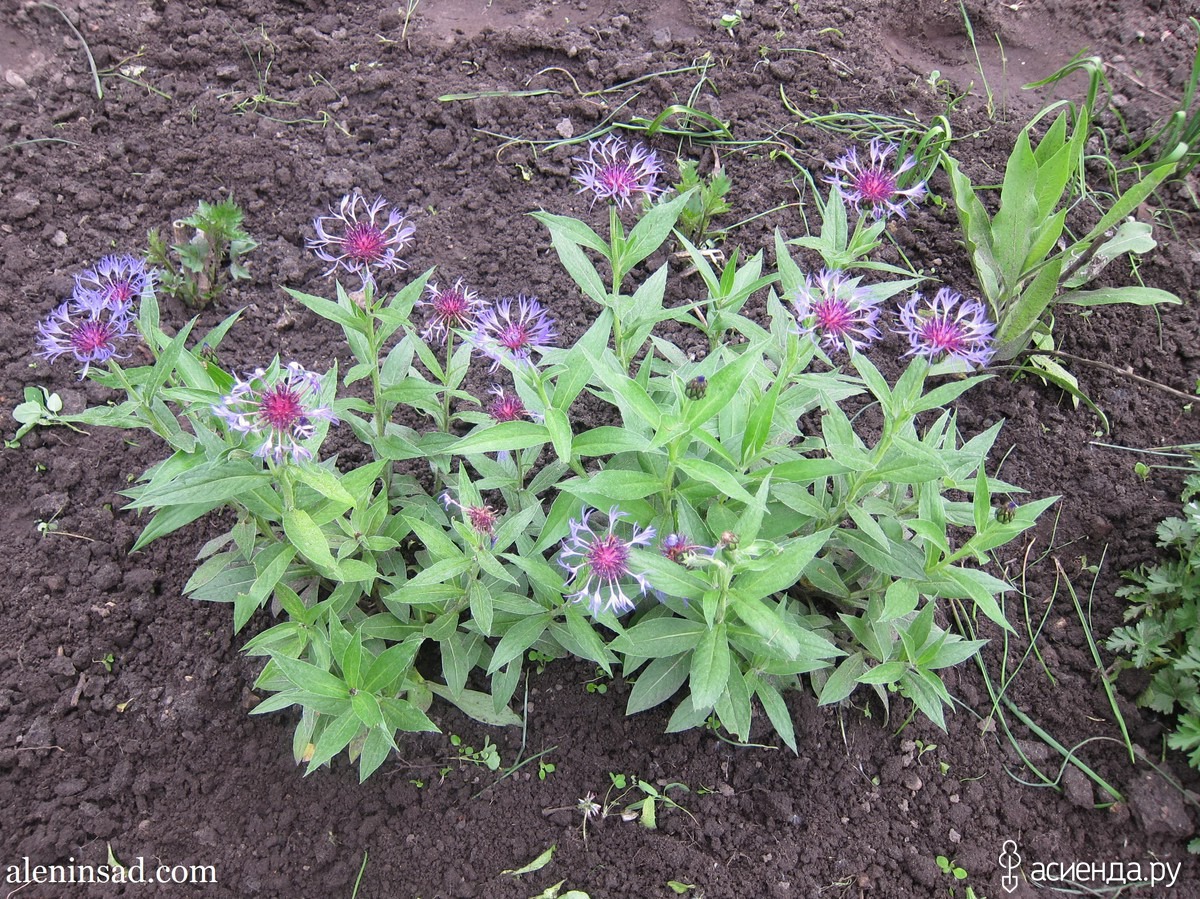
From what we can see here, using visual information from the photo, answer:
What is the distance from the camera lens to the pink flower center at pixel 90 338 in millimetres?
1859

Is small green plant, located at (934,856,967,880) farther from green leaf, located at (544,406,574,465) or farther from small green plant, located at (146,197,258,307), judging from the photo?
small green plant, located at (146,197,258,307)

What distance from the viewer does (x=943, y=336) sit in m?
1.78

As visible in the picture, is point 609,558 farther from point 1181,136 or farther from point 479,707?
point 1181,136

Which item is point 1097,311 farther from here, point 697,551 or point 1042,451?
point 697,551

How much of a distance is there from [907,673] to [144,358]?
8.87 ft

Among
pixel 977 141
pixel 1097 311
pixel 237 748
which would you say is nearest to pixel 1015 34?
pixel 977 141

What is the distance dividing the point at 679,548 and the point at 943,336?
0.74m

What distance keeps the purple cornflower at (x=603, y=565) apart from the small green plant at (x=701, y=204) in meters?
1.64

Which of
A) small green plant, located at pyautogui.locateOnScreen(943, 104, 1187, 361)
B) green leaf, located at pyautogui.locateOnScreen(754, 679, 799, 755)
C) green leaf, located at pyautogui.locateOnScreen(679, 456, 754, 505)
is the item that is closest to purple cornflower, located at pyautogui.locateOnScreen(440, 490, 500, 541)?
green leaf, located at pyautogui.locateOnScreen(679, 456, 754, 505)

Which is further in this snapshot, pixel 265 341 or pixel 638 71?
pixel 638 71

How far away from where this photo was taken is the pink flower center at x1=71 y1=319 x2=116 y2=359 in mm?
1859

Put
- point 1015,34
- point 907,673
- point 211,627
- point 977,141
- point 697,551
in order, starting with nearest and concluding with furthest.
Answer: point 697,551, point 907,673, point 211,627, point 977,141, point 1015,34

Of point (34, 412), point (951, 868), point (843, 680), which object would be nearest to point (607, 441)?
point (843, 680)

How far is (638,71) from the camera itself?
12.3 feet
